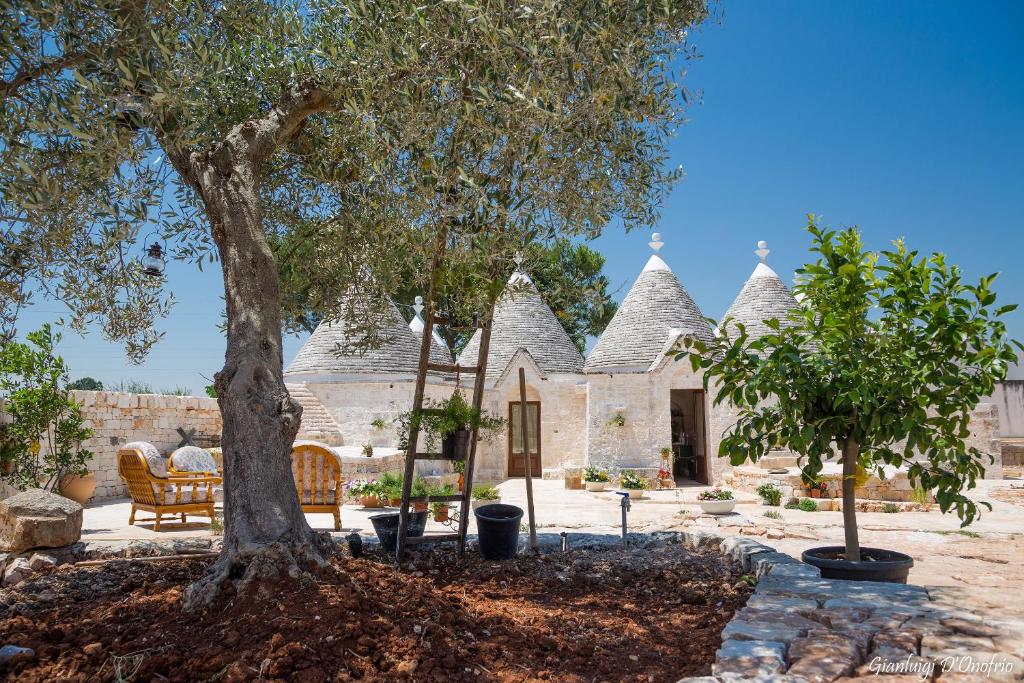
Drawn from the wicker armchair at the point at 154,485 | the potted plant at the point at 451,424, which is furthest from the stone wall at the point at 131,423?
the potted plant at the point at 451,424

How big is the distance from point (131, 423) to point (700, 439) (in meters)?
14.2

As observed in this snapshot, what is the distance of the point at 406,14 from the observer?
477 cm

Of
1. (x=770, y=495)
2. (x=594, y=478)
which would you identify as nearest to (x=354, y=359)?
(x=594, y=478)

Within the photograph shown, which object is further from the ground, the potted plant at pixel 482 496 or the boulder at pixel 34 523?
the boulder at pixel 34 523

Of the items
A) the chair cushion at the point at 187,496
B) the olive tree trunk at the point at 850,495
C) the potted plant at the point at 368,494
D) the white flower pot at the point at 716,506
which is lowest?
the white flower pot at the point at 716,506

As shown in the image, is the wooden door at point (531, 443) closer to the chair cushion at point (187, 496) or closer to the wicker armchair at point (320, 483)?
the chair cushion at point (187, 496)

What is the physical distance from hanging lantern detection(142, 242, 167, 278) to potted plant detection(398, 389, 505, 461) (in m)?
2.90

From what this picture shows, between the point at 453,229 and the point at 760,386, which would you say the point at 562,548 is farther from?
the point at 453,229

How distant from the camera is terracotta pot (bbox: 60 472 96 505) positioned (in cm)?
1044

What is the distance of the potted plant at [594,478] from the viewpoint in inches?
653

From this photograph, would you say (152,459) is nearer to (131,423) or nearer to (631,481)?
(131,423)

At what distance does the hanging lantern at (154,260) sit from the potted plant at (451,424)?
290 cm

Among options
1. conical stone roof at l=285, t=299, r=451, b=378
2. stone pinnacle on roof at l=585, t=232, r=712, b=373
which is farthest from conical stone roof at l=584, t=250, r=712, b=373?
conical stone roof at l=285, t=299, r=451, b=378

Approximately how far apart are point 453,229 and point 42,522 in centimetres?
418
